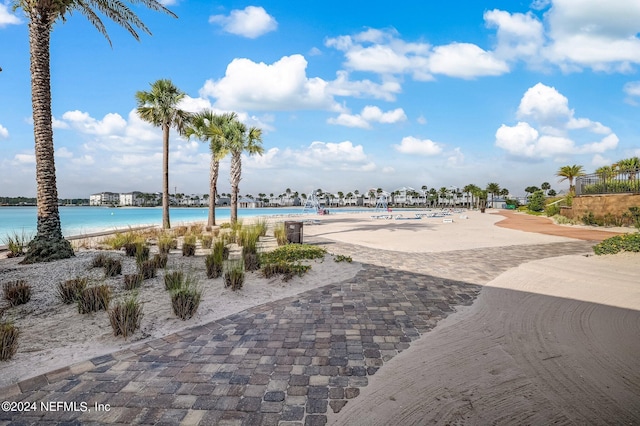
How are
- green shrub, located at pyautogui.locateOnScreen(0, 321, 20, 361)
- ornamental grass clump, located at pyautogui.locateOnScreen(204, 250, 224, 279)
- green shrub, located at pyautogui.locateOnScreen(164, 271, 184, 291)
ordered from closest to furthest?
green shrub, located at pyautogui.locateOnScreen(0, 321, 20, 361) < green shrub, located at pyautogui.locateOnScreen(164, 271, 184, 291) < ornamental grass clump, located at pyautogui.locateOnScreen(204, 250, 224, 279)

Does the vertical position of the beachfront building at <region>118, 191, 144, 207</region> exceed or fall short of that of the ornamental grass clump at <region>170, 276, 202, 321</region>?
it exceeds it

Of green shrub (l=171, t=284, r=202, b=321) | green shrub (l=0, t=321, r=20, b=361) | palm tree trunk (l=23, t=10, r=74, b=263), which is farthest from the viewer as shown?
palm tree trunk (l=23, t=10, r=74, b=263)

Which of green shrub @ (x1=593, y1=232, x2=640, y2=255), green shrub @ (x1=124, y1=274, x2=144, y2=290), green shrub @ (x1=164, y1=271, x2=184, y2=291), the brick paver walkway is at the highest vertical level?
green shrub @ (x1=593, y1=232, x2=640, y2=255)

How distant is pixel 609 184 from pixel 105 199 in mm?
197966

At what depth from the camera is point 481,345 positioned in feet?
13.1

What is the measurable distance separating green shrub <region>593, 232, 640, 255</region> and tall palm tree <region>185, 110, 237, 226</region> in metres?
19.9

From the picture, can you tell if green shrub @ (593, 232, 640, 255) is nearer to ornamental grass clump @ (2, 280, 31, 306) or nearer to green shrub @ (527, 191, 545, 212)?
ornamental grass clump @ (2, 280, 31, 306)

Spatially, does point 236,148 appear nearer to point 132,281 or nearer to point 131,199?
point 132,281

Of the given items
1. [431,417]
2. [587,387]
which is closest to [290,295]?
[431,417]

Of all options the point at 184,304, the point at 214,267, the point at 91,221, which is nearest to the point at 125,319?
the point at 184,304

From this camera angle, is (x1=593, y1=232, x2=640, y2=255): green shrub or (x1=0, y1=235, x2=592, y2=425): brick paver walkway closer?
(x1=0, y1=235, x2=592, y2=425): brick paver walkway

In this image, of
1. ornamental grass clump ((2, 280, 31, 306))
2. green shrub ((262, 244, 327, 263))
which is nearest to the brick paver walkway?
green shrub ((262, 244, 327, 263))

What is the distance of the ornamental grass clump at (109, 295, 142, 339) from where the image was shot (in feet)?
13.7

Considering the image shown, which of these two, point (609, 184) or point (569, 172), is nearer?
point (609, 184)
